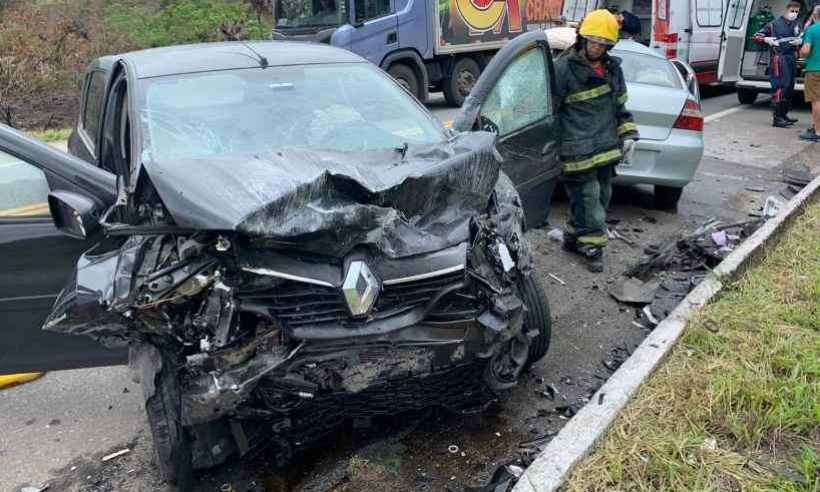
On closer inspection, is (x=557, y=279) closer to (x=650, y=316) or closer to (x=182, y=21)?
(x=650, y=316)

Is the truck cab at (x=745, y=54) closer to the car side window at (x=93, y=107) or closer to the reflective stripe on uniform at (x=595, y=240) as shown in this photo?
the reflective stripe on uniform at (x=595, y=240)

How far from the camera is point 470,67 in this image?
12.7 m

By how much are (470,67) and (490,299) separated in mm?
10780

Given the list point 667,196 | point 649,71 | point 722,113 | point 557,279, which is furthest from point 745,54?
point 557,279

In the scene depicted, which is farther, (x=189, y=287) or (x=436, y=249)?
(x=436, y=249)

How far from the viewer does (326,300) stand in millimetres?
2328

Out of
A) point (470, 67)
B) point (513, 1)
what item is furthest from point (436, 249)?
point (513, 1)

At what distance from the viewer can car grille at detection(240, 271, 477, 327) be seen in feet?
7.60

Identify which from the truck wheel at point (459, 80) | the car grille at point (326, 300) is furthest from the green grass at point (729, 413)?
the truck wheel at point (459, 80)

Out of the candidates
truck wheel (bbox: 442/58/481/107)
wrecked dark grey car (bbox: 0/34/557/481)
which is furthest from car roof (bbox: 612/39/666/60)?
Result: truck wheel (bbox: 442/58/481/107)

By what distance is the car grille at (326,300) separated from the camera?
2.32m

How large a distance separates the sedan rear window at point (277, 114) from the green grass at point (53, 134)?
25.7 feet

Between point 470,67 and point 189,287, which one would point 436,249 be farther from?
point 470,67

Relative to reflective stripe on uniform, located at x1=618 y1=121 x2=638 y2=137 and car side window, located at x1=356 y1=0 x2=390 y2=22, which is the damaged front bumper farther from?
car side window, located at x1=356 y1=0 x2=390 y2=22
